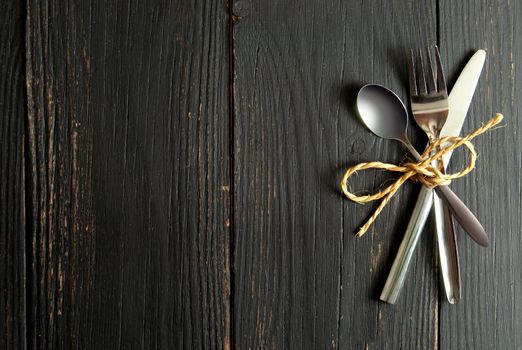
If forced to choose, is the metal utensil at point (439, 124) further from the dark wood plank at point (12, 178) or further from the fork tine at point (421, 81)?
the dark wood plank at point (12, 178)

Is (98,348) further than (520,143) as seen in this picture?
No

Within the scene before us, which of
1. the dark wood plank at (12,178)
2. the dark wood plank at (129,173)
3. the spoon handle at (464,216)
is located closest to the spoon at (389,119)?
the spoon handle at (464,216)

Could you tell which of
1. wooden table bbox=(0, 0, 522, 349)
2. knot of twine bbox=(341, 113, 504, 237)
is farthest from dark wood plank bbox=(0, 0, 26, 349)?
knot of twine bbox=(341, 113, 504, 237)

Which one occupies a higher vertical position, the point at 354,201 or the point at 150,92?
the point at 150,92

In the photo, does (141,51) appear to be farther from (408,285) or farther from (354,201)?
(408,285)

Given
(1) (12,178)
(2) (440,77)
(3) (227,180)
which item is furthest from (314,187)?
(1) (12,178)

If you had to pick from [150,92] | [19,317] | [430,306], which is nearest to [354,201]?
[430,306]
